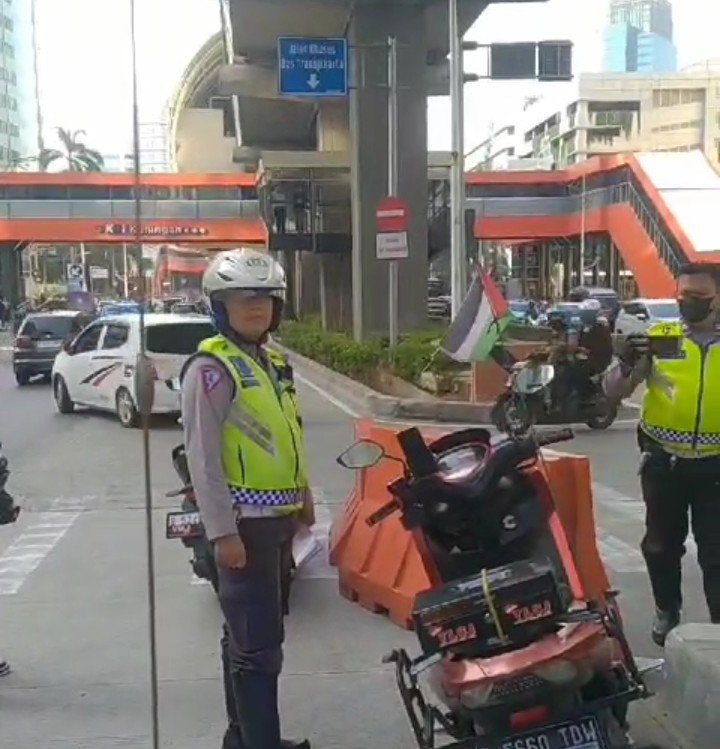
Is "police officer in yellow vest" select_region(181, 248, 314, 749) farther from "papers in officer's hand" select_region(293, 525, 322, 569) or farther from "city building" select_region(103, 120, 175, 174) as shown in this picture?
"papers in officer's hand" select_region(293, 525, 322, 569)

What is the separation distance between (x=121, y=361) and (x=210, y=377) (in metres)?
12.1

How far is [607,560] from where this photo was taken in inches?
277

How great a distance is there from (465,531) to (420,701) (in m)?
0.54

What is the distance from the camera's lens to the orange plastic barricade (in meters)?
5.64

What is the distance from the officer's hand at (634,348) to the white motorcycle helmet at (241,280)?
1563 mm

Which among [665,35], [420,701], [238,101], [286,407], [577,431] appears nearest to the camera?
[420,701]

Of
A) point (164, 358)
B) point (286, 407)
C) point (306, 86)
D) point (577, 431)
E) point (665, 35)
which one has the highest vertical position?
point (665, 35)

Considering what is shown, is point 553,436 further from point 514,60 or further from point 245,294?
point 514,60

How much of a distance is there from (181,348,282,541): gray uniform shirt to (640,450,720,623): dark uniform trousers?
213cm

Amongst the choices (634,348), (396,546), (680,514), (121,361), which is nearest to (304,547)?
(396,546)

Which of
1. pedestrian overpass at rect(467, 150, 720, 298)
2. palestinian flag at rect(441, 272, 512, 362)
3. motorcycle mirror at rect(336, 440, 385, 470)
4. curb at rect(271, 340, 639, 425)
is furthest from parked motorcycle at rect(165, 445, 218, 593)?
pedestrian overpass at rect(467, 150, 720, 298)

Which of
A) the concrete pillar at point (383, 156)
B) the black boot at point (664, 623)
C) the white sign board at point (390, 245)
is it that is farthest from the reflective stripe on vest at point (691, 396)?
the concrete pillar at point (383, 156)

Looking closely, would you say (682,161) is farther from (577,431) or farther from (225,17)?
(577,431)

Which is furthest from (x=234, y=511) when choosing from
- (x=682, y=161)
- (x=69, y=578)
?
(x=682, y=161)
